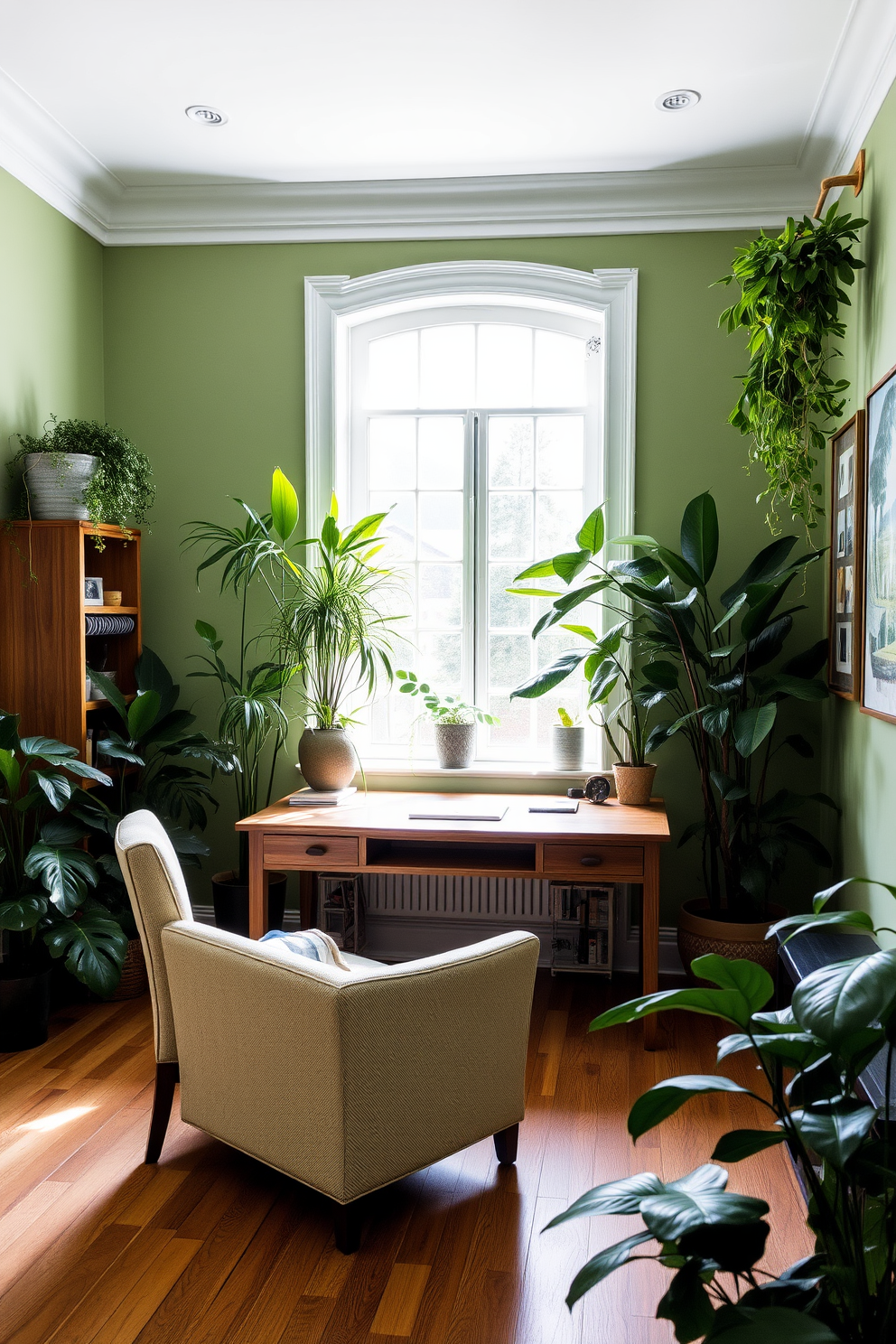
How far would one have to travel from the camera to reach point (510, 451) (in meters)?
4.16

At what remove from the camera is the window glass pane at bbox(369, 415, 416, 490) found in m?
4.23

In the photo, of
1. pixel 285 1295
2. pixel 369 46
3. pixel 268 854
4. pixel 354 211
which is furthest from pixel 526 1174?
pixel 354 211

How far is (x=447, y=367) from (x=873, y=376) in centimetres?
184

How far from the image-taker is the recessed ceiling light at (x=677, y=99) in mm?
3188

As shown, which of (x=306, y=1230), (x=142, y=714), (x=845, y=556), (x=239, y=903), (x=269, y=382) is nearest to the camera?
(x=306, y=1230)

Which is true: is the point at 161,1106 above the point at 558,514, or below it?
below

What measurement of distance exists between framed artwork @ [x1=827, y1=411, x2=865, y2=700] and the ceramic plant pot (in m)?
0.94

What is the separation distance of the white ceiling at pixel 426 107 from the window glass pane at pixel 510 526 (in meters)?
1.02

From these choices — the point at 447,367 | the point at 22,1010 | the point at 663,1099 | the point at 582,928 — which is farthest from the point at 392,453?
the point at 663,1099

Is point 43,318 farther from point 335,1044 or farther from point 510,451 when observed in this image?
point 335,1044

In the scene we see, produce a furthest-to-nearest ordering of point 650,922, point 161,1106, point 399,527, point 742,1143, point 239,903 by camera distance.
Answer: point 399,527 < point 239,903 < point 650,922 < point 161,1106 < point 742,1143

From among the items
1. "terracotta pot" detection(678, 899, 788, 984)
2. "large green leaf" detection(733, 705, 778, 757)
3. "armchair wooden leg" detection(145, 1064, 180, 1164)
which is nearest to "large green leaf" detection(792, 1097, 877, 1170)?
"armchair wooden leg" detection(145, 1064, 180, 1164)

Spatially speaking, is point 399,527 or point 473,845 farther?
point 399,527

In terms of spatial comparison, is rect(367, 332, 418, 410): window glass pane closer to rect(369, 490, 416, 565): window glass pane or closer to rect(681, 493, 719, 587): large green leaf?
rect(369, 490, 416, 565): window glass pane
